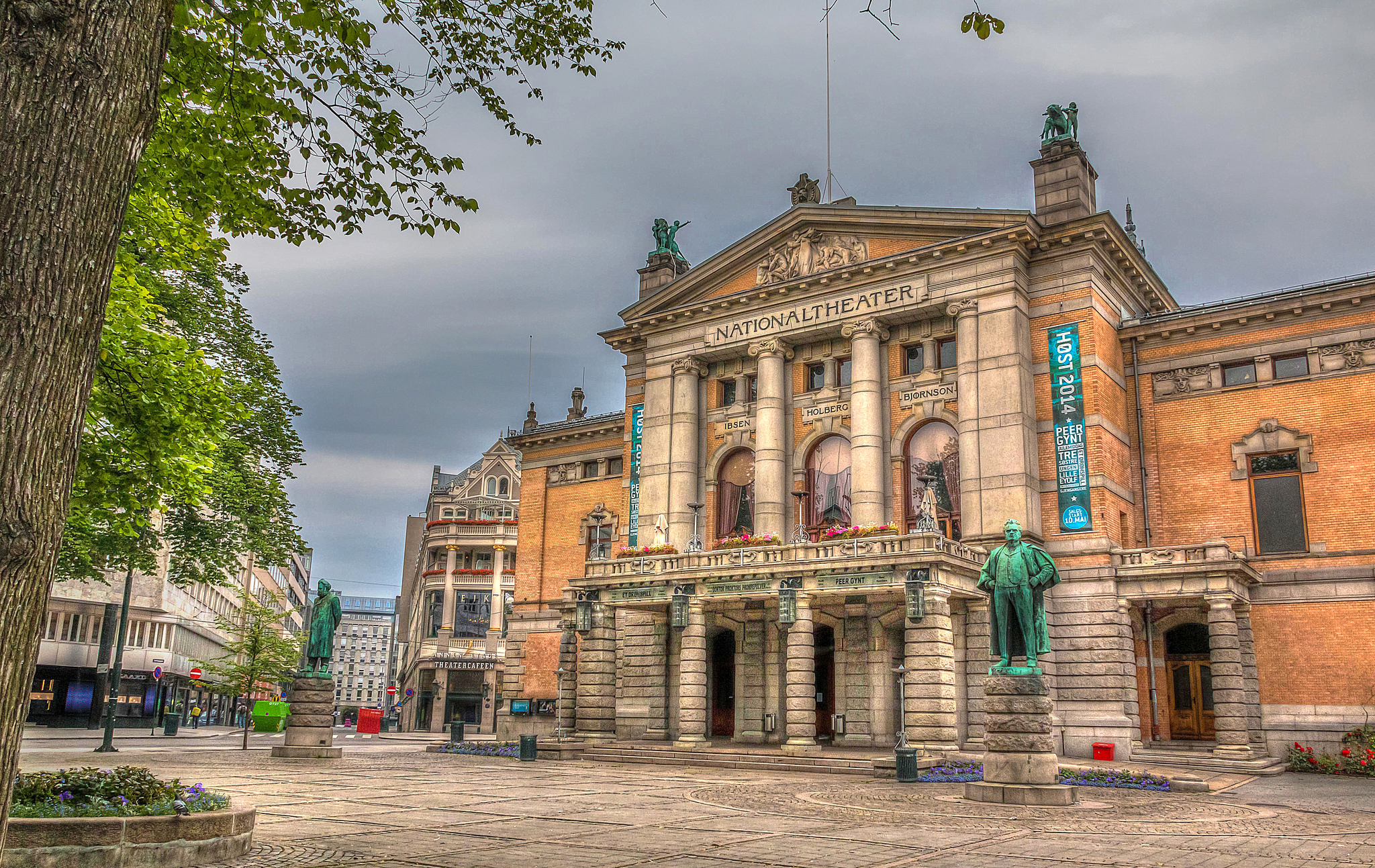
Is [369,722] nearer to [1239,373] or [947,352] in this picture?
[947,352]

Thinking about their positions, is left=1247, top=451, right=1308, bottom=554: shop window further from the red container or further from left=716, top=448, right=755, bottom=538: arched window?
the red container

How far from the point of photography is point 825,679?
3544 cm

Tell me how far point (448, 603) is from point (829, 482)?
1921 inches

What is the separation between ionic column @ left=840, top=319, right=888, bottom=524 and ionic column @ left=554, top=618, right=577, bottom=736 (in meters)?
11.6

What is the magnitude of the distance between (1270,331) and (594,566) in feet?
76.7

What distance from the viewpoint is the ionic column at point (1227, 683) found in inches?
1104

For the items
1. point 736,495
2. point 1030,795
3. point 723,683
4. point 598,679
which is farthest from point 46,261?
point 736,495

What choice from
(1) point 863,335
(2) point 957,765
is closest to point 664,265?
(1) point 863,335

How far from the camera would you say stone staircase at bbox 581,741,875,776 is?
27469 mm

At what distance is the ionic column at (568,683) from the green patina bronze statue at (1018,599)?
817 inches

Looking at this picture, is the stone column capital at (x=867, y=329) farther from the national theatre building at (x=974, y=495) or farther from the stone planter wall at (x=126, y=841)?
the stone planter wall at (x=126, y=841)

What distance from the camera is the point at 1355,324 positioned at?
3189cm

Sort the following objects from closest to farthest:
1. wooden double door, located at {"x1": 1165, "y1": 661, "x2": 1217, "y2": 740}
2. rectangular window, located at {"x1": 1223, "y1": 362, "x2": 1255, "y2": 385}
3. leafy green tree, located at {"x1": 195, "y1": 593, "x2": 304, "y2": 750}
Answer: wooden double door, located at {"x1": 1165, "y1": 661, "x2": 1217, "y2": 740} → rectangular window, located at {"x1": 1223, "y1": 362, "x2": 1255, "y2": 385} → leafy green tree, located at {"x1": 195, "y1": 593, "x2": 304, "y2": 750}

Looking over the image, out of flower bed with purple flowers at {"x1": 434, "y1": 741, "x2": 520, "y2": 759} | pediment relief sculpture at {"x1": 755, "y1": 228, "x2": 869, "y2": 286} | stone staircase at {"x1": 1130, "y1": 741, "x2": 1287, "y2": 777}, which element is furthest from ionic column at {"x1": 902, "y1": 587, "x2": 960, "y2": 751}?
pediment relief sculpture at {"x1": 755, "y1": 228, "x2": 869, "y2": 286}
